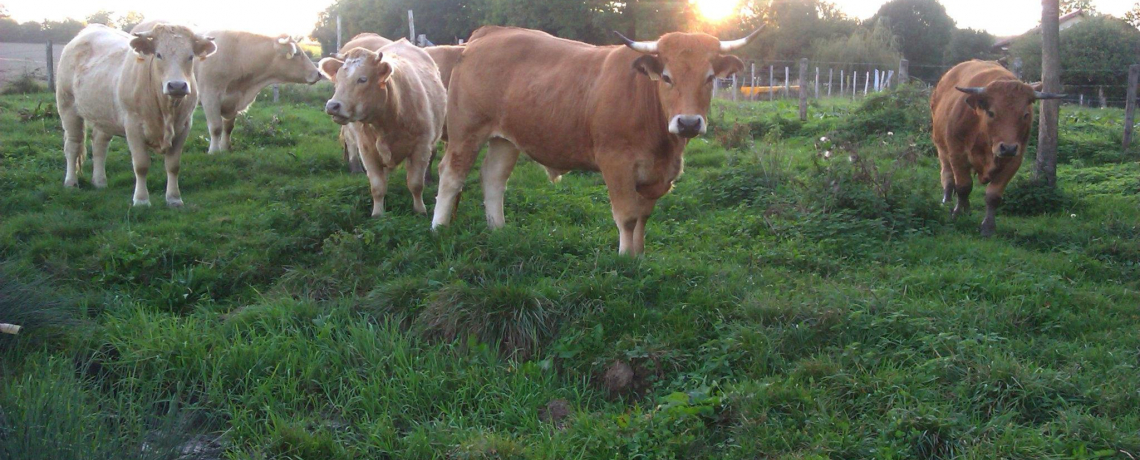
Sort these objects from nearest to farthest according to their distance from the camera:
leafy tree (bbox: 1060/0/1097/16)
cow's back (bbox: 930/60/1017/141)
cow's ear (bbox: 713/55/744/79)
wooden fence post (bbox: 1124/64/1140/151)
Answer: cow's ear (bbox: 713/55/744/79) < cow's back (bbox: 930/60/1017/141) < wooden fence post (bbox: 1124/64/1140/151) < leafy tree (bbox: 1060/0/1097/16)

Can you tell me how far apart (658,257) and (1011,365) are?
2.58 meters

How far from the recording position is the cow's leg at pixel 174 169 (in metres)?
8.72

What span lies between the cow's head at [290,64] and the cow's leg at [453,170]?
5.81 m

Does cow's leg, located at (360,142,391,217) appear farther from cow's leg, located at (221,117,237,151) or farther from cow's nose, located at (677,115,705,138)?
cow's leg, located at (221,117,237,151)

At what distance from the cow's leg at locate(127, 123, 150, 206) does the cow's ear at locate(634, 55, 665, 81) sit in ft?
17.5

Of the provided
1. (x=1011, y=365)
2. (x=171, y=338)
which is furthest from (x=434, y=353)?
(x=1011, y=365)

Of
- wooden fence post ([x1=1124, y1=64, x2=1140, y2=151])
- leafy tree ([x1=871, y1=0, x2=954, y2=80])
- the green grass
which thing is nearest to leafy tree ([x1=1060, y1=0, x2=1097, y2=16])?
leafy tree ([x1=871, y1=0, x2=954, y2=80])

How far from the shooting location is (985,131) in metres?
8.32

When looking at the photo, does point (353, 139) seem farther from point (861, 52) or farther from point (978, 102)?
point (861, 52)

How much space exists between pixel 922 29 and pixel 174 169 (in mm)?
49319

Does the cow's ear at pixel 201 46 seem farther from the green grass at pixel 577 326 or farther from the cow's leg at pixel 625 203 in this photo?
the cow's leg at pixel 625 203

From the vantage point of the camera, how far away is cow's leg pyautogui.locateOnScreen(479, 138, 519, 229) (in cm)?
745

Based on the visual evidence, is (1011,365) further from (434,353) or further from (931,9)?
(931,9)

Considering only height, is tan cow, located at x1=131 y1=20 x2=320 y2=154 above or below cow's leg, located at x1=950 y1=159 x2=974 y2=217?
above
